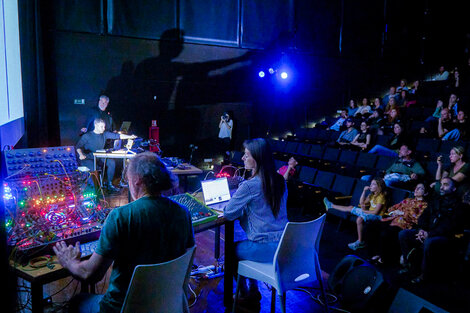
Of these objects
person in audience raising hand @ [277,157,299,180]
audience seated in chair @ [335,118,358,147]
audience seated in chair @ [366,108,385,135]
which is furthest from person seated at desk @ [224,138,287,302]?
audience seated in chair @ [366,108,385,135]

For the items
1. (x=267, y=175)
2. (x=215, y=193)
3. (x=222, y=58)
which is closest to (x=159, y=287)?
(x=267, y=175)

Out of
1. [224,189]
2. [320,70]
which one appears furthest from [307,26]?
[224,189]

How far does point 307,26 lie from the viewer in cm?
1012

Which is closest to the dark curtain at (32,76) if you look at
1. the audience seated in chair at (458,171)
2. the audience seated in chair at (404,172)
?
the audience seated in chair at (404,172)

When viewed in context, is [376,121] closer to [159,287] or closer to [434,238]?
[434,238]

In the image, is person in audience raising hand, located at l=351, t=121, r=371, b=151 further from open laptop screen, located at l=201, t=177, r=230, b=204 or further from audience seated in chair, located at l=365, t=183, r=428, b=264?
open laptop screen, located at l=201, t=177, r=230, b=204

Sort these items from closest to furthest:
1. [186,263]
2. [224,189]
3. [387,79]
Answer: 1. [186,263]
2. [224,189]
3. [387,79]

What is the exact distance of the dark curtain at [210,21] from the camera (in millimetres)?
8523

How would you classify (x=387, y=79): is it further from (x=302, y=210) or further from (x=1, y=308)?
(x=1, y=308)

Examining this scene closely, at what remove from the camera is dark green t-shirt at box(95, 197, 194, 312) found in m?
1.54

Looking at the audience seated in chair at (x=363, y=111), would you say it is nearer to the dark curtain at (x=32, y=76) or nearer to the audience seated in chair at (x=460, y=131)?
the audience seated in chair at (x=460, y=131)

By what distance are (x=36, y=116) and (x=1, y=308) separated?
16.1ft

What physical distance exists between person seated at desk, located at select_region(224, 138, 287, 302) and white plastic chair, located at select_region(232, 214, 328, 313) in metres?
0.10

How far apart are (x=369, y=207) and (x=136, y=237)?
11.7 feet
